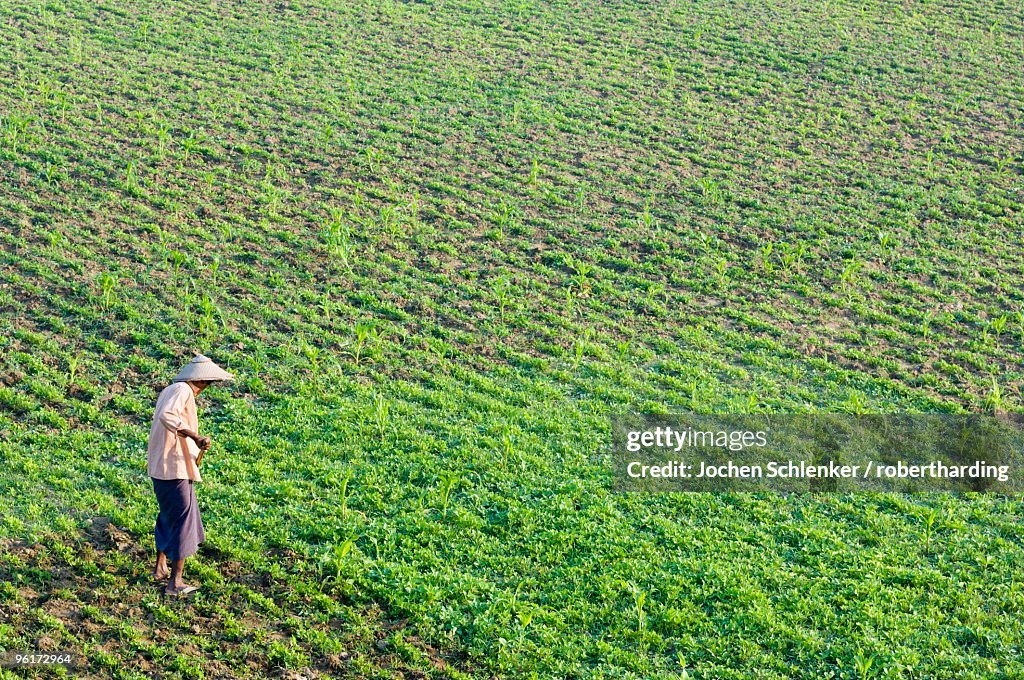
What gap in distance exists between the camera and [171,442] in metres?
6.88

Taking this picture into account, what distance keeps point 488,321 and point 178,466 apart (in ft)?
17.5

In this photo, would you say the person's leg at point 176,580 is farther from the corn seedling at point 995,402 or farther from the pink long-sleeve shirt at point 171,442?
the corn seedling at point 995,402

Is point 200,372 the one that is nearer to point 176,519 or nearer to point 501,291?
point 176,519

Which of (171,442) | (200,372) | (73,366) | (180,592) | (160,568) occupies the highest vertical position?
(200,372)

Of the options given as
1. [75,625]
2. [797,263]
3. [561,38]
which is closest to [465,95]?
[561,38]

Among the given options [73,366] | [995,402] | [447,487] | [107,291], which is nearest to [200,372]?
[447,487]

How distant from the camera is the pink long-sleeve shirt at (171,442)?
6.86 m

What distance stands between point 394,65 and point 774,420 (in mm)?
11783

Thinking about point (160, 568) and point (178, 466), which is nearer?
point (178, 466)

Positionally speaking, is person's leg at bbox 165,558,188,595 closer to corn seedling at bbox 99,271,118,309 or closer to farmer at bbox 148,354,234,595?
farmer at bbox 148,354,234,595

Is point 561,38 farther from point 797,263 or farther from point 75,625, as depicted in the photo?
point 75,625

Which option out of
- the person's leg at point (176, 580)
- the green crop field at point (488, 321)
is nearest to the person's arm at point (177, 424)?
the person's leg at point (176, 580)

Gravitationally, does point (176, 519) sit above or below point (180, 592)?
above

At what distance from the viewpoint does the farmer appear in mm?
6871
